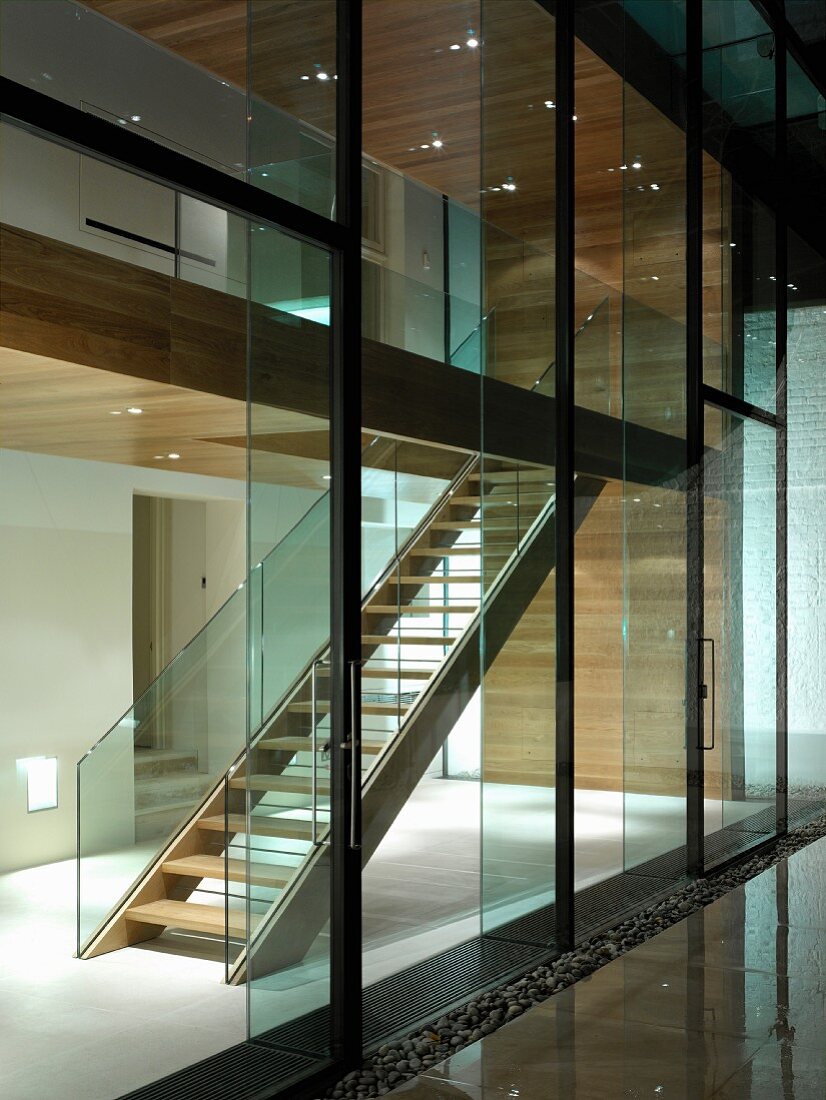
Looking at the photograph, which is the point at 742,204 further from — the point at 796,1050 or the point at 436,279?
the point at 796,1050

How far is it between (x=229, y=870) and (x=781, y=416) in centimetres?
330

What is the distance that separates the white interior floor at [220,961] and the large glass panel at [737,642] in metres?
0.13

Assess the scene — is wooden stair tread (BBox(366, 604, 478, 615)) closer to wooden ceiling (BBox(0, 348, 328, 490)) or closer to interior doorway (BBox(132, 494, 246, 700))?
wooden ceiling (BBox(0, 348, 328, 490))

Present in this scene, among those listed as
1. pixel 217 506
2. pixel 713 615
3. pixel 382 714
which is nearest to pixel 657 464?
pixel 713 615

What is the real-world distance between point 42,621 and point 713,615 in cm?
387

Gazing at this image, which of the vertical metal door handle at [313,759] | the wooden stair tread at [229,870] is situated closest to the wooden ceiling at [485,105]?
the vertical metal door handle at [313,759]

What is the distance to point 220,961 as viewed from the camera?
4.80 metres

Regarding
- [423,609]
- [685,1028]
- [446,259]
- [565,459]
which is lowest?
[685,1028]

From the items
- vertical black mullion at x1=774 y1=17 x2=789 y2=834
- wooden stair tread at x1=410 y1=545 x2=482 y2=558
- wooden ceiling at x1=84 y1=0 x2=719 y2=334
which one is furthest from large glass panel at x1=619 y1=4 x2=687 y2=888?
wooden stair tread at x1=410 y1=545 x2=482 y2=558

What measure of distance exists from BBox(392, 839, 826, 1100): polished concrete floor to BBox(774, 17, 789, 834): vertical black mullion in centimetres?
110

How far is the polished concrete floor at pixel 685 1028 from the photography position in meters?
3.35

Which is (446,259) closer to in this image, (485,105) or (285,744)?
(485,105)

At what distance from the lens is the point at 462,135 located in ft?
21.9

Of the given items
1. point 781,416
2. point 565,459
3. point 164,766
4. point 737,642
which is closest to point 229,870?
point 164,766
